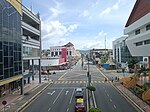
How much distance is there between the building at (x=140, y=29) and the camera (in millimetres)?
47066

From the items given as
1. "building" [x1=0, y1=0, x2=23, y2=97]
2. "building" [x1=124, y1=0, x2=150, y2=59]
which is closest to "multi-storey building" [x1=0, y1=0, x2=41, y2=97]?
"building" [x1=0, y1=0, x2=23, y2=97]

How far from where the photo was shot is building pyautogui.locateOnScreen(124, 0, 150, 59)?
47.1 m

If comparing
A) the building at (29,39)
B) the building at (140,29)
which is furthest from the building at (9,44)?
the building at (140,29)

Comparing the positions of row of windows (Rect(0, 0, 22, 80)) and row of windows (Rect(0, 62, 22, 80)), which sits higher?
row of windows (Rect(0, 0, 22, 80))

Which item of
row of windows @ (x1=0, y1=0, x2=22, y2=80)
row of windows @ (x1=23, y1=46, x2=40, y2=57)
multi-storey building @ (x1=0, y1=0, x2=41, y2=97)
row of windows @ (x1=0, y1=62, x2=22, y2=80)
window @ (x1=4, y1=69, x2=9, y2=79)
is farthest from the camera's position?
row of windows @ (x1=23, y1=46, x2=40, y2=57)

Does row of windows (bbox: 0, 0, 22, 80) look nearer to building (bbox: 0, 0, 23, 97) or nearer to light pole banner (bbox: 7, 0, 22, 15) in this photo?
building (bbox: 0, 0, 23, 97)

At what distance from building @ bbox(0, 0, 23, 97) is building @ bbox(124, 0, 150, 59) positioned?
2394 centimetres

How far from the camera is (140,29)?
52.6m

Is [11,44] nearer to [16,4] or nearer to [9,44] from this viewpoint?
[9,44]

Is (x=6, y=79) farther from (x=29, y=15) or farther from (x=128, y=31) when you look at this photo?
(x=128, y=31)

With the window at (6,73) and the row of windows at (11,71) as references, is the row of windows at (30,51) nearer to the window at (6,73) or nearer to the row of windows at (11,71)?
the row of windows at (11,71)

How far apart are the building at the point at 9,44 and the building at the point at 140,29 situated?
2394 centimetres

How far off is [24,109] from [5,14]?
15.0 metres

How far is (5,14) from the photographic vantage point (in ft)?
126
